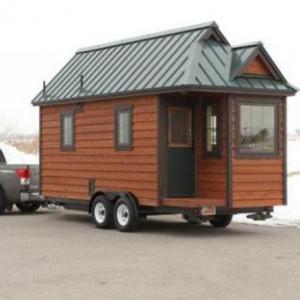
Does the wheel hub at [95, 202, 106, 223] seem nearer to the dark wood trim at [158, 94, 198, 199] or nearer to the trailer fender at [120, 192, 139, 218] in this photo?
the trailer fender at [120, 192, 139, 218]

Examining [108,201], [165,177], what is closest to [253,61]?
[165,177]

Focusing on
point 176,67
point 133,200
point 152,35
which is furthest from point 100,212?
point 152,35

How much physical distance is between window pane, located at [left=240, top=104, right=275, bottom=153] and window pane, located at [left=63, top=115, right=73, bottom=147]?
14.1 feet

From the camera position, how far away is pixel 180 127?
1623 cm

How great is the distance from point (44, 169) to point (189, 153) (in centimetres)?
434

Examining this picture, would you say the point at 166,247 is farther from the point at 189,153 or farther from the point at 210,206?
the point at 189,153

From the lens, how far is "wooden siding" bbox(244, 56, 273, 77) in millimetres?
15928

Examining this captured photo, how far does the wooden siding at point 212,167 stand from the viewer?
15648 millimetres

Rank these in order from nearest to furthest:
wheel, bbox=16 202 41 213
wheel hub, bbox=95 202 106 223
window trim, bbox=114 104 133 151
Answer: window trim, bbox=114 104 133 151 < wheel hub, bbox=95 202 106 223 < wheel, bbox=16 202 41 213

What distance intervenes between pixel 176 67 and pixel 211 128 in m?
1.51

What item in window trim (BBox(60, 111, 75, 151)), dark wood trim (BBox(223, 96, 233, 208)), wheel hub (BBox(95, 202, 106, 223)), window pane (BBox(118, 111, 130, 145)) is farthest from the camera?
window trim (BBox(60, 111, 75, 151))

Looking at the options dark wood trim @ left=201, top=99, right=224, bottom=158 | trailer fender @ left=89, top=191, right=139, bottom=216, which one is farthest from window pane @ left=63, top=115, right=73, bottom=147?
dark wood trim @ left=201, top=99, right=224, bottom=158

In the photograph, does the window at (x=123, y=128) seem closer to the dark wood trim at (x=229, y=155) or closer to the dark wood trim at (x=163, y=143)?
the dark wood trim at (x=163, y=143)

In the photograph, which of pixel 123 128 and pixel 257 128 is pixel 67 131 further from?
pixel 257 128
